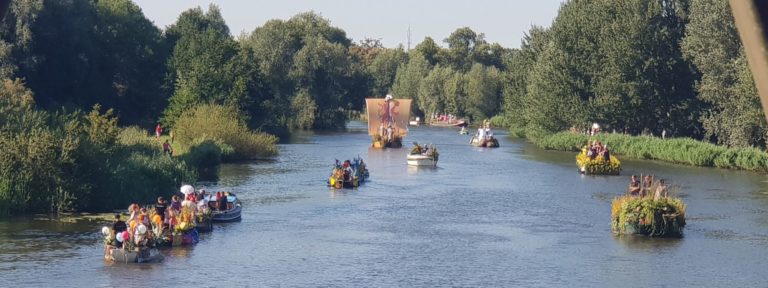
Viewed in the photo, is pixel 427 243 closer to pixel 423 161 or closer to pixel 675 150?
pixel 423 161

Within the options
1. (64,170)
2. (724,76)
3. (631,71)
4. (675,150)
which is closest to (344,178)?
(64,170)

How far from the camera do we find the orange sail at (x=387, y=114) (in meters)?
102

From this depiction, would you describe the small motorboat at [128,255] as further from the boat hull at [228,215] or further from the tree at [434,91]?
the tree at [434,91]

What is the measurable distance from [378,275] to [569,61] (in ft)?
214

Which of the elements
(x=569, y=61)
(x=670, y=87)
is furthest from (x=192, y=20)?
(x=670, y=87)

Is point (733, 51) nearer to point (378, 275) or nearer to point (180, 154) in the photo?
point (180, 154)

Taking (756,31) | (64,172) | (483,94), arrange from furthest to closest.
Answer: (483,94) < (64,172) < (756,31)

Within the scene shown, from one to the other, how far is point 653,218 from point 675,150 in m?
38.3

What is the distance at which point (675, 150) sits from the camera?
2928 inches

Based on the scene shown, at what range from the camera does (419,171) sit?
217 ft

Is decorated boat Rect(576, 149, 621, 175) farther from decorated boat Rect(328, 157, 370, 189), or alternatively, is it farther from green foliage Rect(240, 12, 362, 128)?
green foliage Rect(240, 12, 362, 128)

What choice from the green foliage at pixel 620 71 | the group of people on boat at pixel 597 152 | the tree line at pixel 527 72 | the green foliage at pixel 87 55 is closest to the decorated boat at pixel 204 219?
the tree line at pixel 527 72

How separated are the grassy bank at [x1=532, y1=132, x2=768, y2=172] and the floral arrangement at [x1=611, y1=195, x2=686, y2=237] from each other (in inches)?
1195

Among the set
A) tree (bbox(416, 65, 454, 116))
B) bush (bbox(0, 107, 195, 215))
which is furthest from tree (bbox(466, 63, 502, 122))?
bush (bbox(0, 107, 195, 215))
